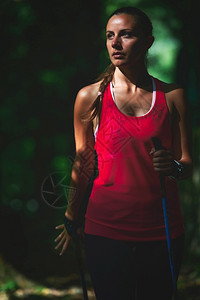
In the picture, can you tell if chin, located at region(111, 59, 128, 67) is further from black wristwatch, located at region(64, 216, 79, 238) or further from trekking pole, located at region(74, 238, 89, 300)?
trekking pole, located at region(74, 238, 89, 300)

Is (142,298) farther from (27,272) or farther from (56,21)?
(56,21)

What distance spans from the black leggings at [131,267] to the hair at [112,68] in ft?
2.29

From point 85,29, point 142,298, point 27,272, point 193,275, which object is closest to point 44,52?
point 85,29

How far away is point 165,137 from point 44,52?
4.82 metres

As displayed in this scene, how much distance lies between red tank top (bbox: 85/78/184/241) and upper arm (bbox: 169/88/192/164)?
0.06 metres

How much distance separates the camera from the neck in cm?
244

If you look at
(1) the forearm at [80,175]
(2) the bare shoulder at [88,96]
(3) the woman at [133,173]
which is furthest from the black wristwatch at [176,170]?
(2) the bare shoulder at [88,96]

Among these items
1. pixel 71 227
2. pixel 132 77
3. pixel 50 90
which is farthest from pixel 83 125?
pixel 50 90

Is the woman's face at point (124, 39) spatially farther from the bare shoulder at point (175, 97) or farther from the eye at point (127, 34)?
the bare shoulder at point (175, 97)

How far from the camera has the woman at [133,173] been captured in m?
2.30

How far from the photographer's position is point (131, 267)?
2301 millimetres

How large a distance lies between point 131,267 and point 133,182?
46cm

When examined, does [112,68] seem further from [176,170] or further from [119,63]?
[176,170]

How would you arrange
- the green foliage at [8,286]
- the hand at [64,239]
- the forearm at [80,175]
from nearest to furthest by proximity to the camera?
the forearm at [80,175] < the hand at [64,239] < the green foliage at [8,286]
